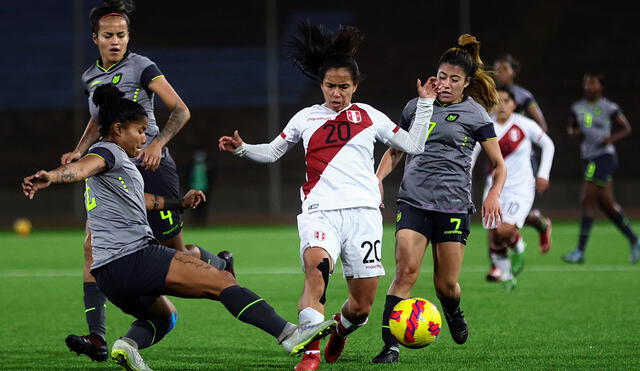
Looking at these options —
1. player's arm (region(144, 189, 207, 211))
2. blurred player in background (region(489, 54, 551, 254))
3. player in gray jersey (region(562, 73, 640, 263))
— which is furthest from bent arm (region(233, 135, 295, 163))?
player in gray jersey (region(562, 73, 640, 263))

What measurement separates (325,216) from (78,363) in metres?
1.85

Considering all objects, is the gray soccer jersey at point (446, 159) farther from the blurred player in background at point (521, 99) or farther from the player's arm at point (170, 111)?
the blurred player in background at point (521, 99)

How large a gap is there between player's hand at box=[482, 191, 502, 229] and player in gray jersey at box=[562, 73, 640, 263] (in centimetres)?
728

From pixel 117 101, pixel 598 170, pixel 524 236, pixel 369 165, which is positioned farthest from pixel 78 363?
pixel 524 236

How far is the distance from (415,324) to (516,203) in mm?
4471

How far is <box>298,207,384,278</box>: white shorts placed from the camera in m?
5.64

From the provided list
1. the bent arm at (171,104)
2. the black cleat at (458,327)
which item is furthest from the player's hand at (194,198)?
the black cleat at (458,327)

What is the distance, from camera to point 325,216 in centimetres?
567

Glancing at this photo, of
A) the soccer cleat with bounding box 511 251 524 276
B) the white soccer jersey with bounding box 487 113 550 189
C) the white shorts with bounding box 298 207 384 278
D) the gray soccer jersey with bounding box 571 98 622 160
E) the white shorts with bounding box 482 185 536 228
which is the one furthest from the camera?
the gray soccer jersey with bounding box 571 98 622 160

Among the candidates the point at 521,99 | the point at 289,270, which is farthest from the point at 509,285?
the point at 289,270

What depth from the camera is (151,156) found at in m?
6.12

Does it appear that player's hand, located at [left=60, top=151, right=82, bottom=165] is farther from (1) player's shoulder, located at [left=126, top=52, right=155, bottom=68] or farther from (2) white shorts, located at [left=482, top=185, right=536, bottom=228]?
(2) white shorts, located at [left=482, top=185, right=536, bottom=228]

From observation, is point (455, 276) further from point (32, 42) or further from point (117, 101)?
point (32, 42)

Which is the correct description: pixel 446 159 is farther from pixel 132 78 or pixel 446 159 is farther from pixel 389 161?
pixel 132 78
